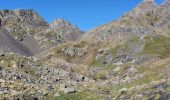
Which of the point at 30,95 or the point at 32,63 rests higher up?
the point at 32,63

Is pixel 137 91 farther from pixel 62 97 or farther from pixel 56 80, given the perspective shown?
pixel 56 80

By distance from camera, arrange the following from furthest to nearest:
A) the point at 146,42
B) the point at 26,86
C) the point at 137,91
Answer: the point at 146,42
the point at 26,86
the point at 137,91

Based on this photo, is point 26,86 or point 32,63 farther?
point 32,63

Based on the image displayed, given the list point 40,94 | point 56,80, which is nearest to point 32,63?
point 56,80

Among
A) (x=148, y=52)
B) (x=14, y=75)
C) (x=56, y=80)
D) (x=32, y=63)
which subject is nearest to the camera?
(x=14, y=75)

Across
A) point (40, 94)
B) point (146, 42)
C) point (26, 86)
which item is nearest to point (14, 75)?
point (26, 86)

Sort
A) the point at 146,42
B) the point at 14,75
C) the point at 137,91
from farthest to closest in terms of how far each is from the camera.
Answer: the point at 146,42 → the point at 14,75 → the point at 137,91

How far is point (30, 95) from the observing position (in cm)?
7031

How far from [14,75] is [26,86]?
332 inches

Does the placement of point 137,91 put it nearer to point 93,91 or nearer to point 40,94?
point 93,91

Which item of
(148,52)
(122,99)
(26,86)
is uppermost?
(148,52)

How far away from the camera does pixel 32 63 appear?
9944cm

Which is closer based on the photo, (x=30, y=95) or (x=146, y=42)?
(x=30, y=95)

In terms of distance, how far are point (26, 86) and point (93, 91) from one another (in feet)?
45.1
